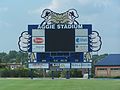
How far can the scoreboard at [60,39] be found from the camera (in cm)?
5500

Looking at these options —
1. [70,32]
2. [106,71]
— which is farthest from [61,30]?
[106,71]

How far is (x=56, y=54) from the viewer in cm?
5603

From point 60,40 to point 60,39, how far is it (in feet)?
0.42

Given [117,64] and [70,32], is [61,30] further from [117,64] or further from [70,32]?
[117,64]

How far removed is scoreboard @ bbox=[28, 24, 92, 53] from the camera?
55.0 meters

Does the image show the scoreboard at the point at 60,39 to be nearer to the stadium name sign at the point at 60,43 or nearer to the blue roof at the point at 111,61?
the stadium name sign at the point at 60,43

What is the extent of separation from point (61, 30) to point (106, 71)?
32.5 m

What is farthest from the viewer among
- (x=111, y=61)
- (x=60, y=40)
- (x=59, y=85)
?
(x=111, y=61)

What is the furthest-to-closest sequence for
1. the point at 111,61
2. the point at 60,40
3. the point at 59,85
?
the point at 111,61 → the point at 60,40 → the point at 59,85

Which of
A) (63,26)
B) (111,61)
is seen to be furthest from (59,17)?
(111,61)

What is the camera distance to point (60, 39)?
5481 cm

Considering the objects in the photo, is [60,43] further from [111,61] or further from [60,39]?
[111,61]

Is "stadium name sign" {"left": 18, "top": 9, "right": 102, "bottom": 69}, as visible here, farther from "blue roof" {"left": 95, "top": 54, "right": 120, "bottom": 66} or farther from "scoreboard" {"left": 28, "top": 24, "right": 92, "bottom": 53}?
"blue roof" {"left": 95, "top": 54, "right": 120, "bottom": 66}

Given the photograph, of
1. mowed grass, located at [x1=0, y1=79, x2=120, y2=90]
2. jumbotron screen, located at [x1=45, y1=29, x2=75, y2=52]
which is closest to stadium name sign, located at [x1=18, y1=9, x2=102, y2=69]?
jumbotron screen, located at [x1=45, y1=29, x2=75, y2=52]
